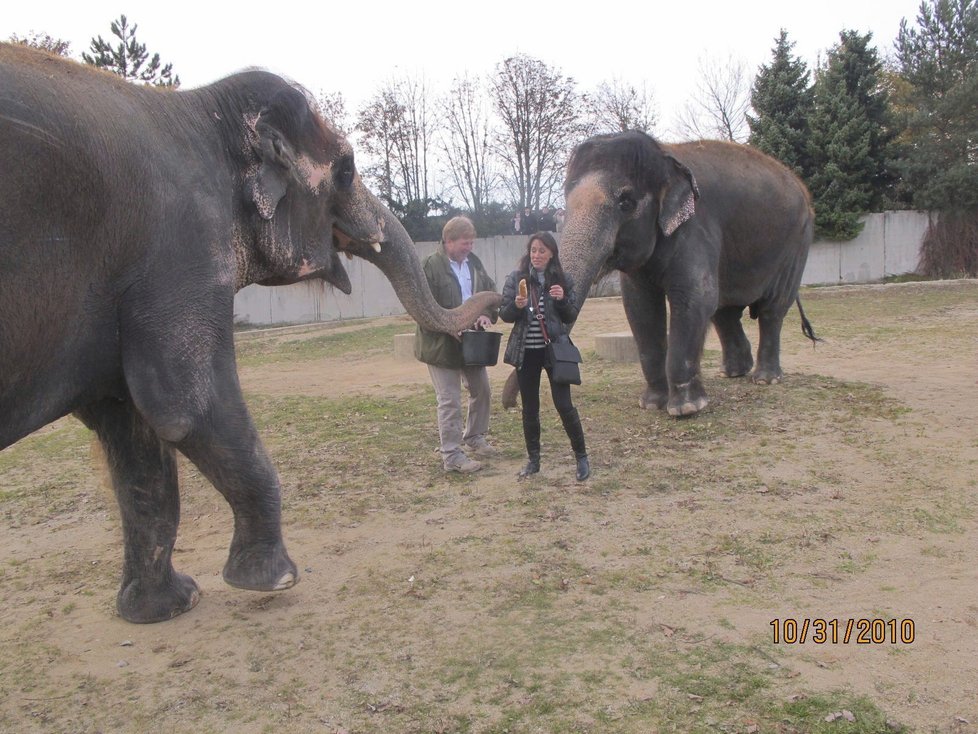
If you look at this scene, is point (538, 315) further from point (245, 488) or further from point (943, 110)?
point (943, 110)

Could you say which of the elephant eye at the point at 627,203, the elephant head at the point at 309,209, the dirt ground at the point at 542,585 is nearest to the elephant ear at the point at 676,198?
the elephant eye at the point at 627,203

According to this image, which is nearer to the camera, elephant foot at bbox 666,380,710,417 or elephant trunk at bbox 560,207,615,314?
elephant trunk at bbox 560,207,615,314

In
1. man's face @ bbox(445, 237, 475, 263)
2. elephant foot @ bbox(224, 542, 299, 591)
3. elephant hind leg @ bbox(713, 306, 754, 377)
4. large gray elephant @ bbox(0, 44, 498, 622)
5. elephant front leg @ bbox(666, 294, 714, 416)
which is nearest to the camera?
large gray elephant @ bbox(0, 44, 498, 622)

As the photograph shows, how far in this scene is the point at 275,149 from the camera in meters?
3.98

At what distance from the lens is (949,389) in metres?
8.12

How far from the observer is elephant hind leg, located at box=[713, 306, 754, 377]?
932cm

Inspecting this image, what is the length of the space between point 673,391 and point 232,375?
15.3 ft

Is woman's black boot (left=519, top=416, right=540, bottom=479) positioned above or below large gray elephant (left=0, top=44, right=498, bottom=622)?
below

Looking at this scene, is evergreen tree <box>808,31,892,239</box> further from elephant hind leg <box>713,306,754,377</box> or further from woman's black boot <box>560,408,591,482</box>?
woman's black boot <box>560,408,591,482</box>

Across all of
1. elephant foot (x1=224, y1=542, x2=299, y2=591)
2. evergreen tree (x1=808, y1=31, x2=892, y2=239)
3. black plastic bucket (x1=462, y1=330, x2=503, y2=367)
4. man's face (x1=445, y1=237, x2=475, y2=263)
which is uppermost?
evergreen tree (x1=808, y1=31, x2=892, y2=239)

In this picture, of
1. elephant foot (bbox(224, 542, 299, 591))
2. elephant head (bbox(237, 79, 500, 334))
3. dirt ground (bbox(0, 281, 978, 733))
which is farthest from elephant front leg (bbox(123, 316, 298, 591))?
elephant head (bbox(237, 79, 500, 334))

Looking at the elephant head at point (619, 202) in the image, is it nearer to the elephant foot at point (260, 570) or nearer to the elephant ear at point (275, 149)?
the elephant ear at point (275, 149)

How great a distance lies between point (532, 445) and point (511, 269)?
19272 millimetres

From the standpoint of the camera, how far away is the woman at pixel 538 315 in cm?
581
